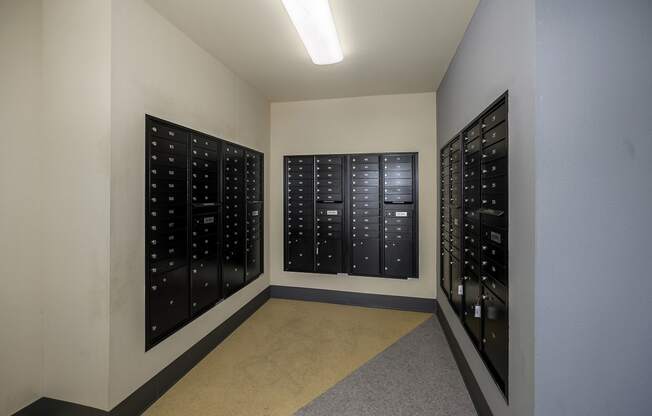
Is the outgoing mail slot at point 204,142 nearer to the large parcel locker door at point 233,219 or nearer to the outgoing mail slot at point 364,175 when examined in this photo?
the large parcel locker door at point 233,219

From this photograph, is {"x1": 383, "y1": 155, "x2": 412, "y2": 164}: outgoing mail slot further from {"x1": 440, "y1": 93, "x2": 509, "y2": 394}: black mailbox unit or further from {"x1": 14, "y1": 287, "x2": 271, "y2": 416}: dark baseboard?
{"x1": 14, "y1": 287, "x2": 271, "y2": 416}: dark baseboard

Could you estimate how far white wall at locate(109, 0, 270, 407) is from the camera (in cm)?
145

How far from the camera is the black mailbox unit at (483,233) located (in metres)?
1.25

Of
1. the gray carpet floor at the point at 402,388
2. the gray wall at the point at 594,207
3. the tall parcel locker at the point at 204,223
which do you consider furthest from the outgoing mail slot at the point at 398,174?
the gray wall at the point at 594,207

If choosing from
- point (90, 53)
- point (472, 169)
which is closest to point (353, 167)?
point (472, 169)

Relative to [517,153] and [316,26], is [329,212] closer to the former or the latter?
[316,26]

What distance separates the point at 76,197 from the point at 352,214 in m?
2.32

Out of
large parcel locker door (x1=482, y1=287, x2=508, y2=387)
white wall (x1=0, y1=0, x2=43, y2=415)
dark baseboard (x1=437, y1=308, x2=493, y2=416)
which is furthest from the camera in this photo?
dark baseboard (x1=437, y1=308, x2=493, y2=416)

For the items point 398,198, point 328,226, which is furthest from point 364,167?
point 328,226

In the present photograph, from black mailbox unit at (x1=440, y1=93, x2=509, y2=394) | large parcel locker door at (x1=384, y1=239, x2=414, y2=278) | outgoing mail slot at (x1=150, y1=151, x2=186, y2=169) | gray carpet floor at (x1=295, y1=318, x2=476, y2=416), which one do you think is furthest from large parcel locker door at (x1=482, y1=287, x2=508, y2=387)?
outgoing mail slot at (x1=150, y1=151, x2=186, y2=169)

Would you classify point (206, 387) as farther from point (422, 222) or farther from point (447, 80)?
point (447, 80)

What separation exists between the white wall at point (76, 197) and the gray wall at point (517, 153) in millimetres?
1899

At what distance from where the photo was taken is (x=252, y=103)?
293cm

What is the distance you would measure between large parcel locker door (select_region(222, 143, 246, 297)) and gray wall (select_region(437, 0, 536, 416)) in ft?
6.48
